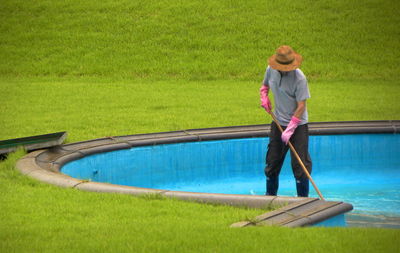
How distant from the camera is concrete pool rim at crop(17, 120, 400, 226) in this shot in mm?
5992

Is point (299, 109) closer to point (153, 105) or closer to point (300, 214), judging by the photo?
point (300, 214)

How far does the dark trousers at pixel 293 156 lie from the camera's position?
7285mm

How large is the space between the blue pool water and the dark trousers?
117cm

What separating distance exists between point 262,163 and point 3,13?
1590cm

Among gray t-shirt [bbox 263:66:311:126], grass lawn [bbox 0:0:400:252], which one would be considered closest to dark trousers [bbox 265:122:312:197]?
gray t-shirt [bbox 263:66:311:126]

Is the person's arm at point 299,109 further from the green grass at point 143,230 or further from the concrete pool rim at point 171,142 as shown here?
the green grass at point 143,230

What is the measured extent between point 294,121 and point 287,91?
0.29 meters

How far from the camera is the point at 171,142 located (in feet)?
30.8

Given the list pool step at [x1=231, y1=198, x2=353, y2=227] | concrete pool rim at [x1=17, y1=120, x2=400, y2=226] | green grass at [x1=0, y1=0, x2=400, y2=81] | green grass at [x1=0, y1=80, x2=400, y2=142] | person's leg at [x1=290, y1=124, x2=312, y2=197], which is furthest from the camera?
green grass at [x1=0, y1=0, x2=400, y2=81]

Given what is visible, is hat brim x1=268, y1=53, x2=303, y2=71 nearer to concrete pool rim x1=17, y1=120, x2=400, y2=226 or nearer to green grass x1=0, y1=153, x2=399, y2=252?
concrete pool rim x1=17, y1=120, x2=400, y2=226

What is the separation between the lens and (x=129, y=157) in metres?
9.10

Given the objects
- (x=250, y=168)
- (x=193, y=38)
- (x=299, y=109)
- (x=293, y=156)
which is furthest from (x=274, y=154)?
(x=193, y=38)

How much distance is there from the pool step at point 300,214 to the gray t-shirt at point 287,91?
140cm

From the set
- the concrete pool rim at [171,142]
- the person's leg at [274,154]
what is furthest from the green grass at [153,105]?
the person's leg at [274,154]
